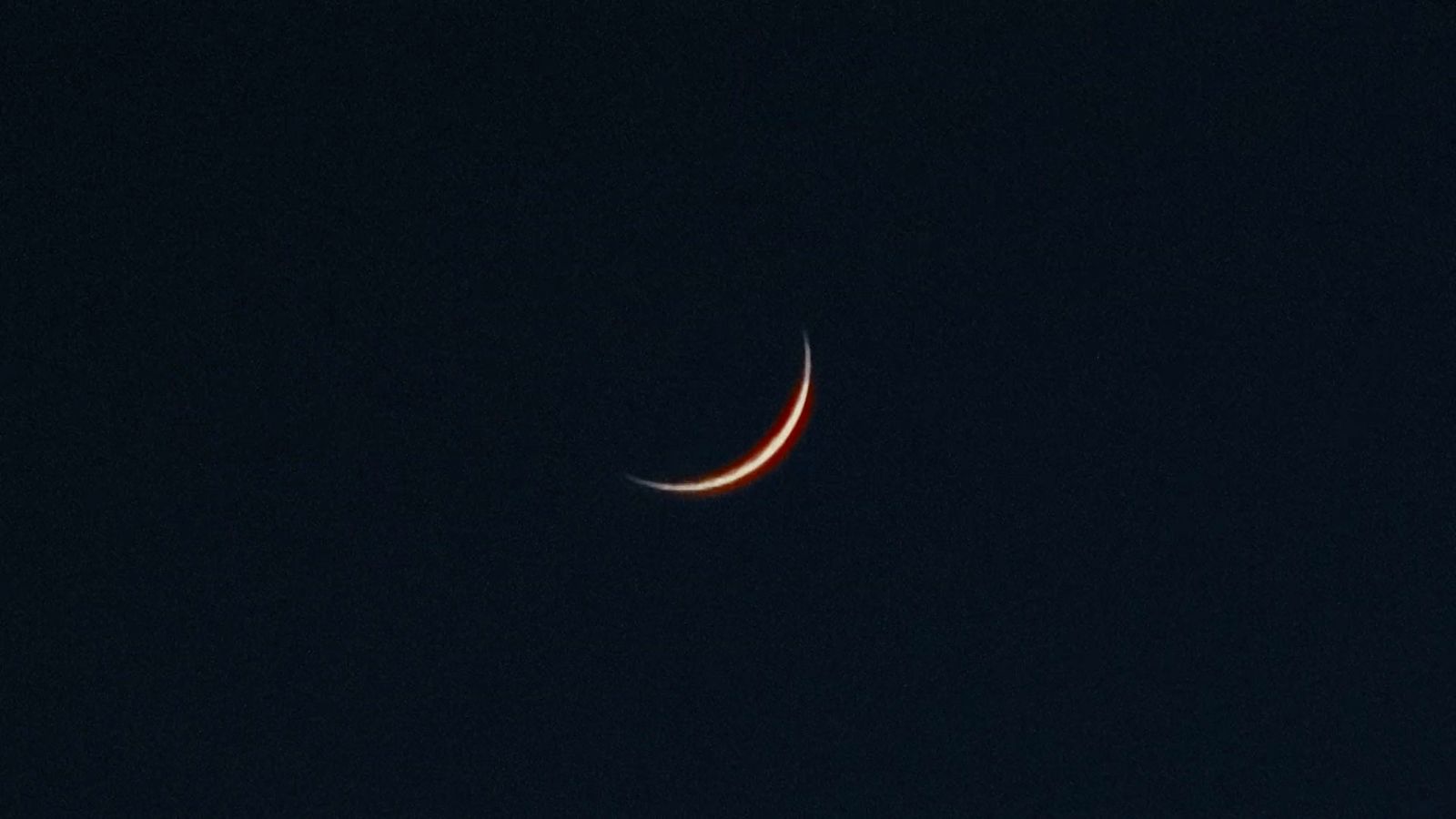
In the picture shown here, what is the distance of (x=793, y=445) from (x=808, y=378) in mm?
139

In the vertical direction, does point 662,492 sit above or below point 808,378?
below

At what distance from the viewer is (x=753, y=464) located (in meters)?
1.49

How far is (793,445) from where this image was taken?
4.95ft

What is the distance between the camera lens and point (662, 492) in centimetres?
149

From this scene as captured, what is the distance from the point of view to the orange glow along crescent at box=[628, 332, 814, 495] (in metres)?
1.49

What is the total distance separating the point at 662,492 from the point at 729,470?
0.14 m

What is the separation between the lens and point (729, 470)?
149cm

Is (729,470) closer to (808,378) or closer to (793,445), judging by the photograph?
(793,445)

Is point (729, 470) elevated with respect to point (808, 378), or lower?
lower

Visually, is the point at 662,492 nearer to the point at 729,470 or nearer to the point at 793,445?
the point at 729,470

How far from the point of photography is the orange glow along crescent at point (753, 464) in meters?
1.49

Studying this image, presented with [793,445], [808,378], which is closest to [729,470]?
[793,445]

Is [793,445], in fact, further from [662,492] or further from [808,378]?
[662,492]

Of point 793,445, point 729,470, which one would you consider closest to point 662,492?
point 729,470
